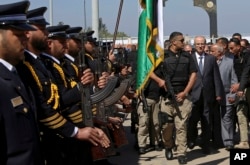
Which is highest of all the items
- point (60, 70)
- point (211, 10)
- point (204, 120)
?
point (211, 10)

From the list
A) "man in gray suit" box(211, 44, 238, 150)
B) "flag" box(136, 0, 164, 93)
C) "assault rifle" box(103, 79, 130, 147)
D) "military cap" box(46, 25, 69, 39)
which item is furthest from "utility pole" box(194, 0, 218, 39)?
"military cap" box(46, 25, 69, 39)

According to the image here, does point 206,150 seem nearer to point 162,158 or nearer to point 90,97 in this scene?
point 162,158

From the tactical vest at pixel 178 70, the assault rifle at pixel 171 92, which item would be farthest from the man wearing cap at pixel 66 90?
the tactical vest at pixel 178 70

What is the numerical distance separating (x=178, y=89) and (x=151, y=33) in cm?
103

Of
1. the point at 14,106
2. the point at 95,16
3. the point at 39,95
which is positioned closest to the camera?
the point at 14,106

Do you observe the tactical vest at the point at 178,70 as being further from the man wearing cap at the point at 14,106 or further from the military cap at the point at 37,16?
the man wearing cap at the point at 14,106

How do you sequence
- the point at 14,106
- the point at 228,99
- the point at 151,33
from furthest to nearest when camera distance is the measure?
the point at 228,99 → the point at 151,33 → the point at 14,106

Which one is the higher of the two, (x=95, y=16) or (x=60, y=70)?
(x=95, y=16)

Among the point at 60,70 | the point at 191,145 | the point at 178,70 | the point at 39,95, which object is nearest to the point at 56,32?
the point at 60,70

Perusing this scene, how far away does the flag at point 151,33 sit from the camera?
6.48 metres

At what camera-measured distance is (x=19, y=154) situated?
2.74m

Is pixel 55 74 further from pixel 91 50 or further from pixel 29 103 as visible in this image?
pixel 91 50

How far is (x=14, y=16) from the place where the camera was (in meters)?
2.90

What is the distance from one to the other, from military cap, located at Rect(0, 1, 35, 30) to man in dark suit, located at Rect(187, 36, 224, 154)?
5141 millimetres
